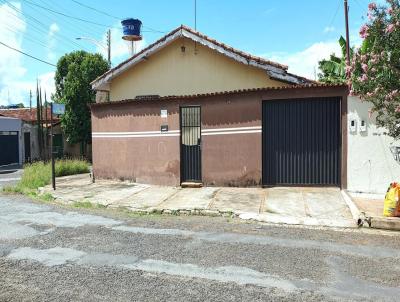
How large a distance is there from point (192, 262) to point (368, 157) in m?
6.18

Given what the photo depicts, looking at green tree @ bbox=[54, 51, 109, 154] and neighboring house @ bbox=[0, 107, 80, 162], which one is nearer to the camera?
green tree @ bbox=[54, 51, 109, 154]

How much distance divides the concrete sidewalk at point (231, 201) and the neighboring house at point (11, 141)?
17.9 metres

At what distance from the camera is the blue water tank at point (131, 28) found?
24.1 metres

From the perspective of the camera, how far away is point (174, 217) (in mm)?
9383

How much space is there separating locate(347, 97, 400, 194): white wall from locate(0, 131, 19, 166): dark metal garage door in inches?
979

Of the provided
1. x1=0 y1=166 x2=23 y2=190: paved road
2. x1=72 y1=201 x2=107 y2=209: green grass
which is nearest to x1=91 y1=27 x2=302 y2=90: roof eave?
x1=0 y1=166 x2=23 y2=190: paved road

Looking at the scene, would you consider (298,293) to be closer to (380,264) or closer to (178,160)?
(380,264)

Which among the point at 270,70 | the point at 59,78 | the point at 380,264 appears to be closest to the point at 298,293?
the point at 380,264

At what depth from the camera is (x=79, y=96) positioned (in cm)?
2862

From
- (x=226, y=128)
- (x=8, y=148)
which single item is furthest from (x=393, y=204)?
(x=8, y=148)

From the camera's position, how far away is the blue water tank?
24.1 m

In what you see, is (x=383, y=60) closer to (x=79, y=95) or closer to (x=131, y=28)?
(x=131, y=28)

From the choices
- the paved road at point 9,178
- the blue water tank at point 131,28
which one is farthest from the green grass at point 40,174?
the blue water tank at point 131,28

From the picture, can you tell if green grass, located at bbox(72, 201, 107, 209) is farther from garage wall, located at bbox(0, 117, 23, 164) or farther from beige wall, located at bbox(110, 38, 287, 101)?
garage wall, located at bbox(0, 117, 23, 164)
